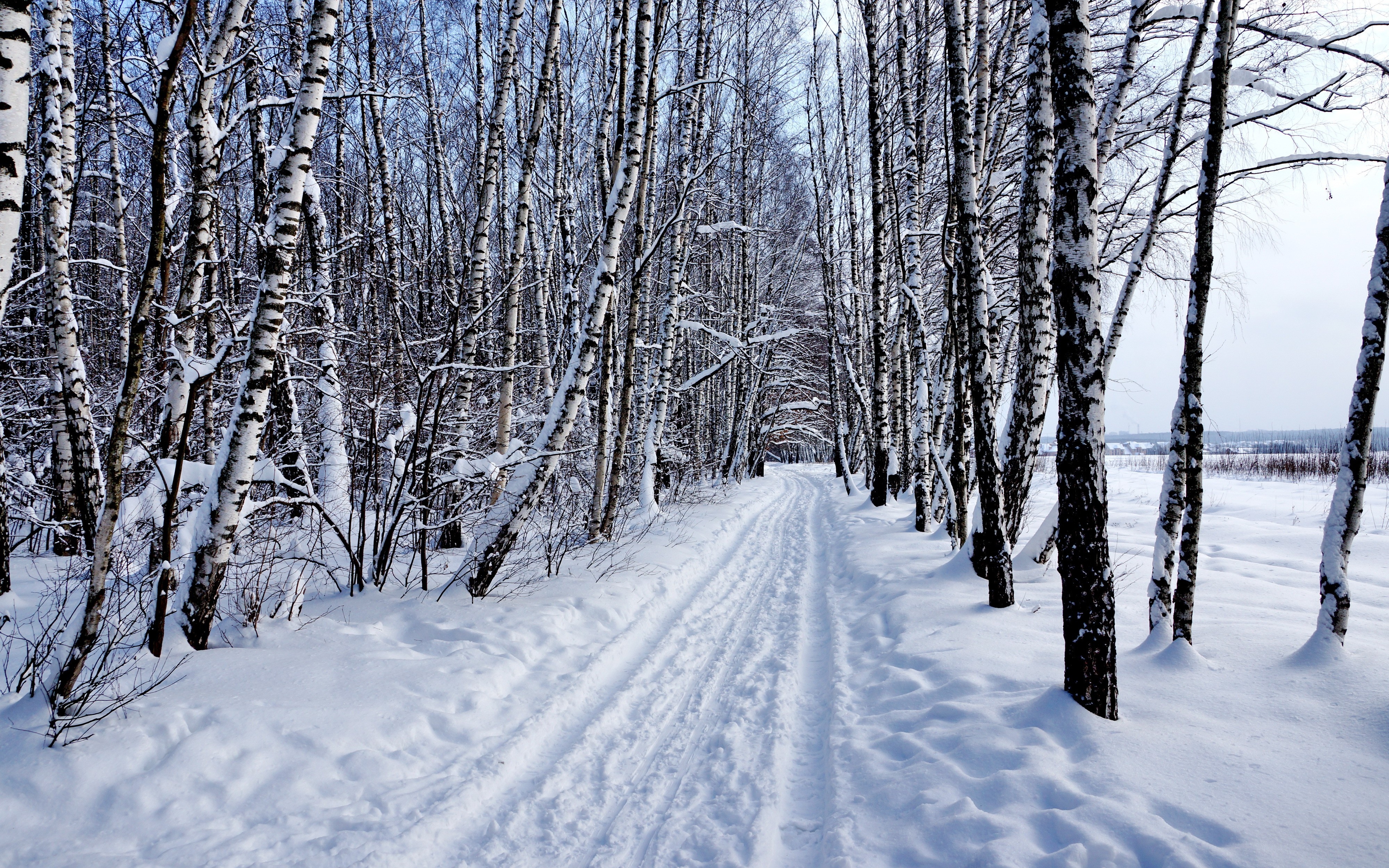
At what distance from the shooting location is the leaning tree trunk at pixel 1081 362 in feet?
10.2

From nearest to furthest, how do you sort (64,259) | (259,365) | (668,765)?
(668,765) → (259,365) → (64,259)

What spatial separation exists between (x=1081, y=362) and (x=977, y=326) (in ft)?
7.74

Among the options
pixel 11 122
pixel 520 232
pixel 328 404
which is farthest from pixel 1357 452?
pixel 328 404

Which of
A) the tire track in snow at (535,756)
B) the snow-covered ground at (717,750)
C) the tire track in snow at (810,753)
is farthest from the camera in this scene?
the tire track in snow at (810,753)

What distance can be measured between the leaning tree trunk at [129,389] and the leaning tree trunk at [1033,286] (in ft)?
17.1

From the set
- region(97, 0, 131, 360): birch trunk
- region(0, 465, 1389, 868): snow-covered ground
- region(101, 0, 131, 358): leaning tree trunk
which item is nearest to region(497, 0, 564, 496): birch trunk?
region(0, 465, 1389, 868): snow-covered ground

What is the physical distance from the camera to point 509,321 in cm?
709

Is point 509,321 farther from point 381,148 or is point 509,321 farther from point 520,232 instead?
point 381,148

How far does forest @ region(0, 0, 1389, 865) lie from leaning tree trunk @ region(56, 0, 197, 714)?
2cm

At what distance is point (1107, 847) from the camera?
2234 millimetres

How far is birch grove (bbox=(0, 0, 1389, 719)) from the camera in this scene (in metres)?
3.32

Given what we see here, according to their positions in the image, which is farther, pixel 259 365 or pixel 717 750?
pixel 259 365

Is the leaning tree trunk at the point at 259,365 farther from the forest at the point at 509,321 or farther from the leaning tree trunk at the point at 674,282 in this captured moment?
the leaning tree trunk at the point at 674,282

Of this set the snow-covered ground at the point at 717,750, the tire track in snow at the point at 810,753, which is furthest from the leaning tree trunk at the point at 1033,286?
the tire track in snow at the point at 810,753
